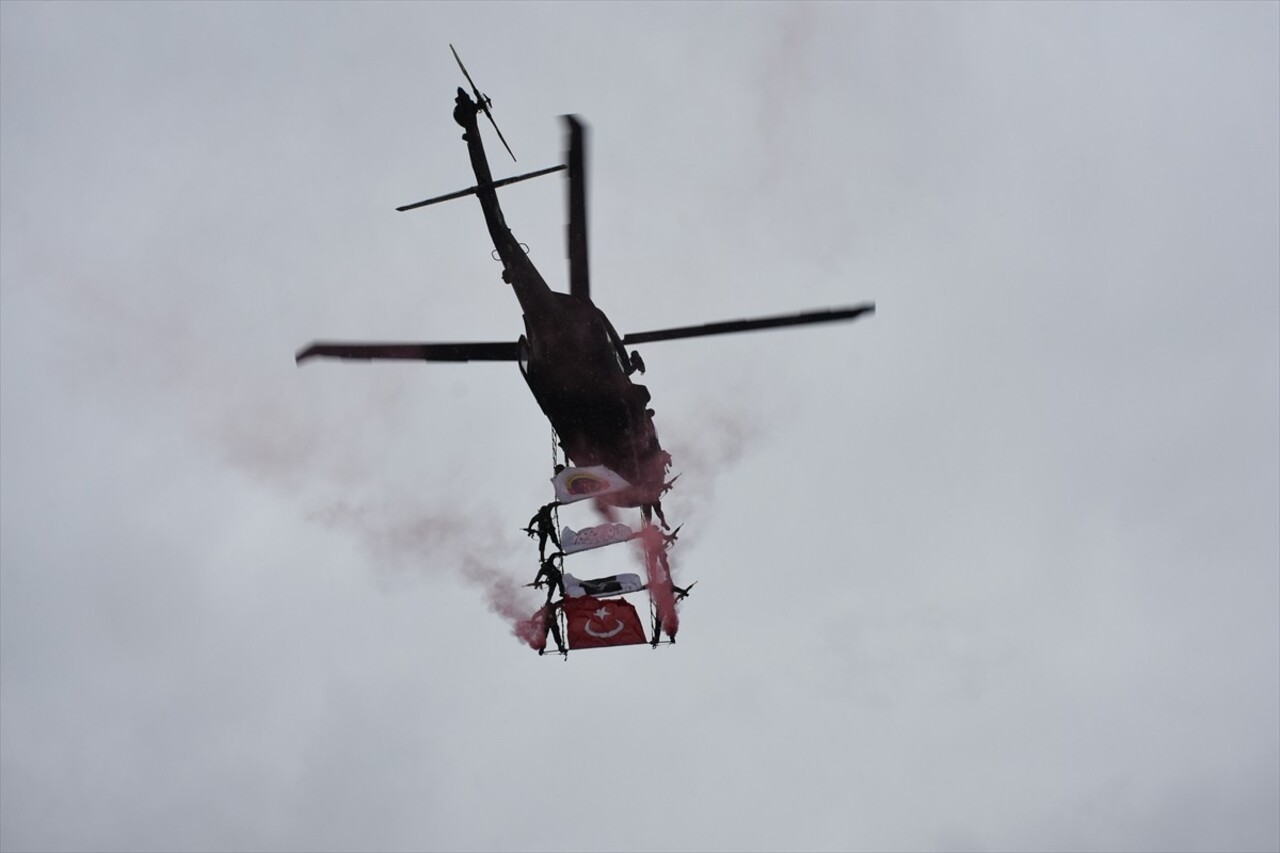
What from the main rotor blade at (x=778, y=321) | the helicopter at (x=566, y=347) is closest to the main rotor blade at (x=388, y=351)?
the helicopter at (x=566, y=347)

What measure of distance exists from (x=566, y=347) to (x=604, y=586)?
6.43 m

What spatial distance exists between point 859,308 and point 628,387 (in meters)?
6.16

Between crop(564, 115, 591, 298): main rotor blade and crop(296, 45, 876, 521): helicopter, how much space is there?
0.20ft

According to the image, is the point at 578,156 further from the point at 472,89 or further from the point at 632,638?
the point at 632,638

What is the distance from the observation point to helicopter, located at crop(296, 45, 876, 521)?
32.6 m

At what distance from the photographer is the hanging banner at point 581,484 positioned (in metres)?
35.4

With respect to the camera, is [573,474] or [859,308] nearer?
[859,308]

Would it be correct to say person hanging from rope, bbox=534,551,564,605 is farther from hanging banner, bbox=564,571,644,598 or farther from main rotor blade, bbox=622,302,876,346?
main rotor blade, bbox=622,302,876,346

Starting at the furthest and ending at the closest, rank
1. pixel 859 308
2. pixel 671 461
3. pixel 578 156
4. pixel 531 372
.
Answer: pixel 671 461
pixel 531 372
pixel 859 308
pixel 578 156

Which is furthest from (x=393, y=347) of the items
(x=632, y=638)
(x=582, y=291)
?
(x=632, y=638)

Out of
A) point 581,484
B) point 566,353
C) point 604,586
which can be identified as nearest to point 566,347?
point 566,353

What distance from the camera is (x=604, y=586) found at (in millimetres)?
35594

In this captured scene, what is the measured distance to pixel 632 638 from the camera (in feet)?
117

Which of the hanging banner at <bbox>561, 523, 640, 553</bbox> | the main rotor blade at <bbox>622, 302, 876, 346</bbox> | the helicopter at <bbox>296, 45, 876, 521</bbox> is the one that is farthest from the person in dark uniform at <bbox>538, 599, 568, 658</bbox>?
the main rotor blade at <bbox>622, 302, 876, 346</bbox>
